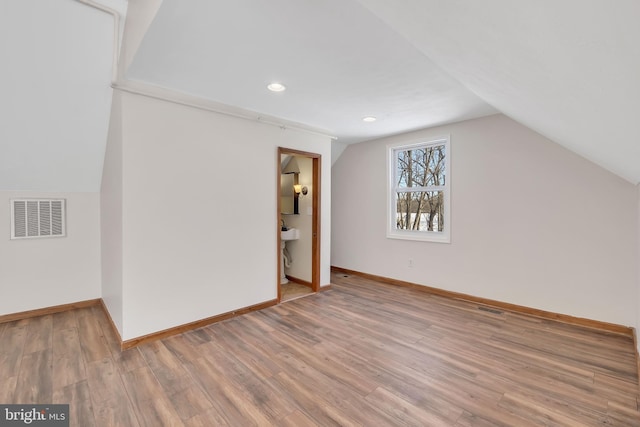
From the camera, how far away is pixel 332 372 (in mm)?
2266

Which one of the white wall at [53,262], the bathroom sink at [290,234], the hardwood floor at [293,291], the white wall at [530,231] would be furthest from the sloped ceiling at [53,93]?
the white wall at [530,231]

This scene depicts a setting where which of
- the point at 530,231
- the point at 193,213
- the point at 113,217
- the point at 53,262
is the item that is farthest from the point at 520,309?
the point at 53,262

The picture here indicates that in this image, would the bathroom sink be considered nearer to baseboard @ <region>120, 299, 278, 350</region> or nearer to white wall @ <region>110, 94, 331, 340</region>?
white wall @ <region>110, 94, 331, 340</region>

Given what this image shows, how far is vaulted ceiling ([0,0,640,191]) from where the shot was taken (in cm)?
85

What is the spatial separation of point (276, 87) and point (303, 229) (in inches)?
97.1

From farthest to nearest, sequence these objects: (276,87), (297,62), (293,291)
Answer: (293,291)
(276,87)
(297,62)

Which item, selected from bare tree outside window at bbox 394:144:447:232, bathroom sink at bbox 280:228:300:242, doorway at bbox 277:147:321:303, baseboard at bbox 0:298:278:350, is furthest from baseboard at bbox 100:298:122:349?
bare tree outside window at bbox 394:144:447:232

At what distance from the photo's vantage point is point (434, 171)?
434 centimetres

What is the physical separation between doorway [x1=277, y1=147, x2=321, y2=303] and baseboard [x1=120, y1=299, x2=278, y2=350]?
428 millimetres

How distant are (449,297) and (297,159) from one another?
3.14 meters

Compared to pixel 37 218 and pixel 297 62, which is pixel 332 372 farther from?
pixel 37 218

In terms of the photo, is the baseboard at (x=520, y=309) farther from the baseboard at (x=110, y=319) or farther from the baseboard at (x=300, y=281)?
the baseboard at (x=110, y=319)

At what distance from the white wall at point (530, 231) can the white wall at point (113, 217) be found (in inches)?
146

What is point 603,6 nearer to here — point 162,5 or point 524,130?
point 162,5
